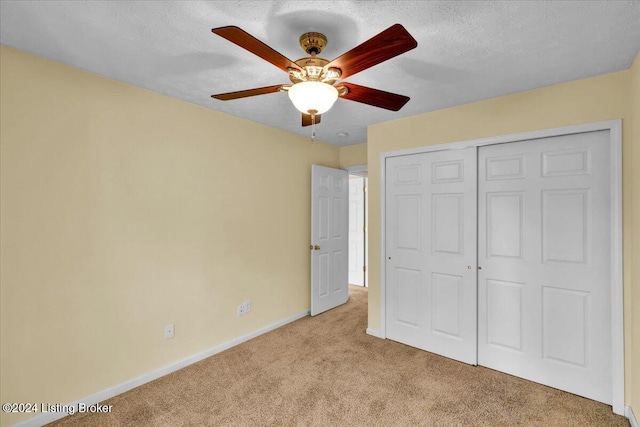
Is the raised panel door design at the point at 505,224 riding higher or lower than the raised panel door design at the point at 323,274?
higher

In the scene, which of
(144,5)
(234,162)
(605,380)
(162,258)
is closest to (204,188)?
(234,162)

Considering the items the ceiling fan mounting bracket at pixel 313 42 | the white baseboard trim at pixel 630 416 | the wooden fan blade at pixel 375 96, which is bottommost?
the white baseboard trim at pixel 630 416

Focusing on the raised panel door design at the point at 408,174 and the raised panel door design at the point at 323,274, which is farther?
the raised panel door design at the point at 323,274

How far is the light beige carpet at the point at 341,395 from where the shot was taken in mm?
2008

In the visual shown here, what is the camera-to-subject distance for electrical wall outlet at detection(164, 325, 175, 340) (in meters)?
2.56

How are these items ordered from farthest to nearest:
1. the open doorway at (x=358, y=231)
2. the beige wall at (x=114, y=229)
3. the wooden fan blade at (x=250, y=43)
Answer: the open doorway at (x=358, y=231) < the beige wall at (x=114, y=229) < the wooden fan blade at (x=250, y=43)

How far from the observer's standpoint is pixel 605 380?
217 cm

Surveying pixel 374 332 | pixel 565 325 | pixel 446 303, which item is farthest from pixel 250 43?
pixel 374 332

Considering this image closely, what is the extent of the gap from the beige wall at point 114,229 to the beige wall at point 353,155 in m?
1.36

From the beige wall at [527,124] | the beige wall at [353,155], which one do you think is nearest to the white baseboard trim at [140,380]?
the beige wall at [527,124]

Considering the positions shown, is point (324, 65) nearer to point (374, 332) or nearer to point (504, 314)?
point (504, 314)

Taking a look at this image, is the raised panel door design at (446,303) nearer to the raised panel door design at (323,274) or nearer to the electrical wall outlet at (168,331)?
the raised panel door design at (323,274)

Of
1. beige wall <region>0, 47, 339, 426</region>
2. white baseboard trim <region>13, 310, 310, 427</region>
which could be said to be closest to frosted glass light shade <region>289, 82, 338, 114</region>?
beige wall <region>0, 47, 339, 426</region>

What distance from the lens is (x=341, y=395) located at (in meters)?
2.27
